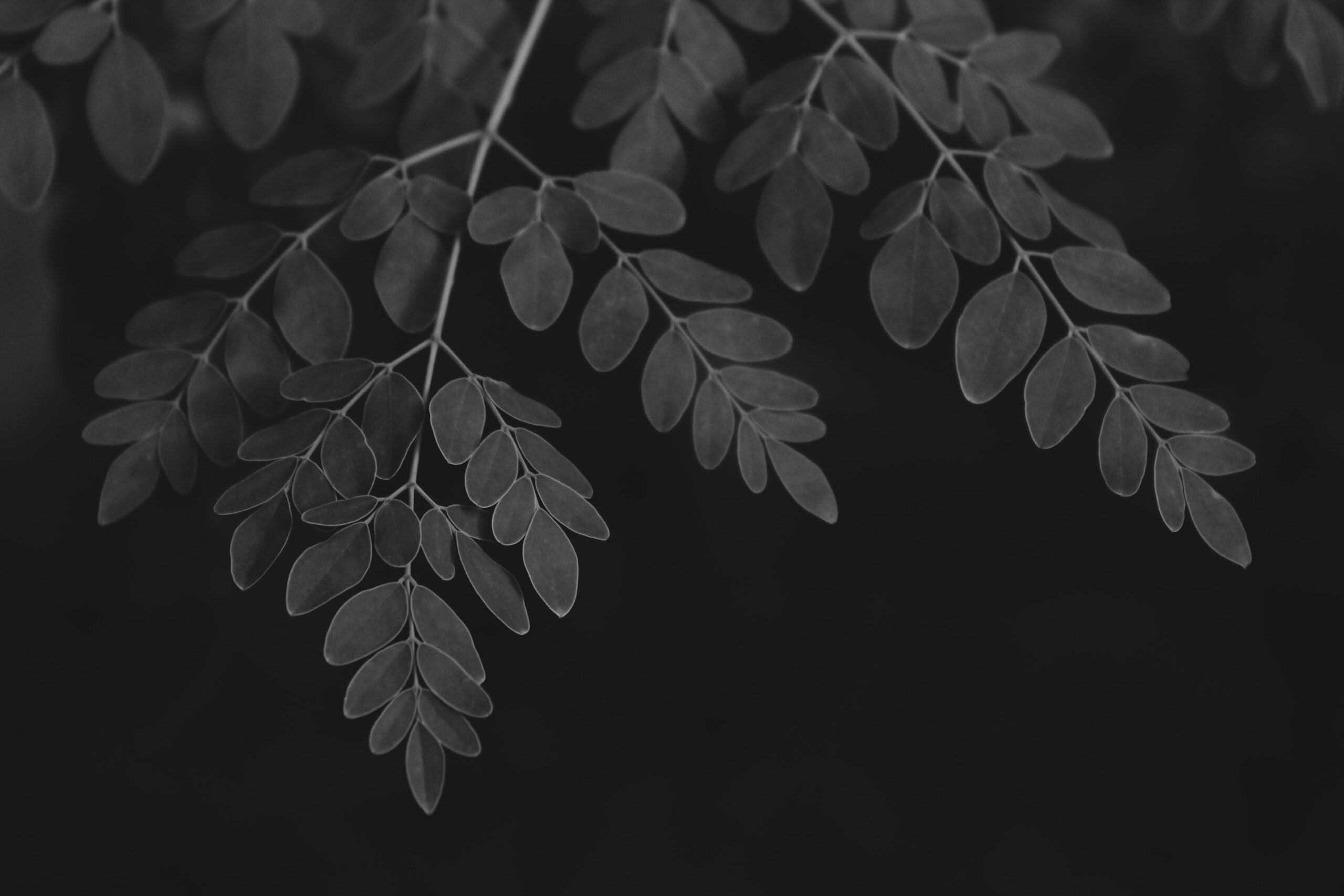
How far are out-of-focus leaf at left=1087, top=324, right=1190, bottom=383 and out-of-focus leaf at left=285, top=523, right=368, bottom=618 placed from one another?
0.47 m

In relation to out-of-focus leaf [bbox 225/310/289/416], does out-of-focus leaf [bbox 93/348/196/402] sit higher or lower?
lower

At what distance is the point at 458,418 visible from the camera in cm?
58

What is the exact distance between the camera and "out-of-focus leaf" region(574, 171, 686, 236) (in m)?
0.65

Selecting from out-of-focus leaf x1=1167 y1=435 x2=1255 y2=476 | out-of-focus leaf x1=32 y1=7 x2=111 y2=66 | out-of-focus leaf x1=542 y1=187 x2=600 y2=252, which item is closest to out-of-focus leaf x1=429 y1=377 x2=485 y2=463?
out-of-focus leaf x1=542 y1=187 x2=600 y2=252

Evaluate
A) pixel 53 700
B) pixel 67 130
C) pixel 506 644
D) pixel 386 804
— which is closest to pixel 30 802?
pixel 53 700

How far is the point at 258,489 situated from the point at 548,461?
171mm

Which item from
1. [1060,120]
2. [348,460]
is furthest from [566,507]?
[1060,120]

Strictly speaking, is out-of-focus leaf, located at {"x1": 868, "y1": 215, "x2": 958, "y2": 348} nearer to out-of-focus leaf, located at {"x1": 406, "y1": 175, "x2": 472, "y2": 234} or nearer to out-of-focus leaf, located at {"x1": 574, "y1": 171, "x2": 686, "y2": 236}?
out-of-focus leaf, located at {"x1": 574, "y1": 171, "x2": 686, "y2": 236}

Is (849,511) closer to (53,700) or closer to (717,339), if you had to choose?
(717,339)

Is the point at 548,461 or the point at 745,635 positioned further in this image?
the point at 745,635

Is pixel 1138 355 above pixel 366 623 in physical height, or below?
above

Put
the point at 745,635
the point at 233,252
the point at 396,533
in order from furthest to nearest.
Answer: the point at 745,635, the point at 233,252, the point at 396,533

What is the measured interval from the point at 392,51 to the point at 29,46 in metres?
0.23

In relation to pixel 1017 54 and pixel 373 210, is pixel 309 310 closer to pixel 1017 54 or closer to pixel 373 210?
pixel 373 210
